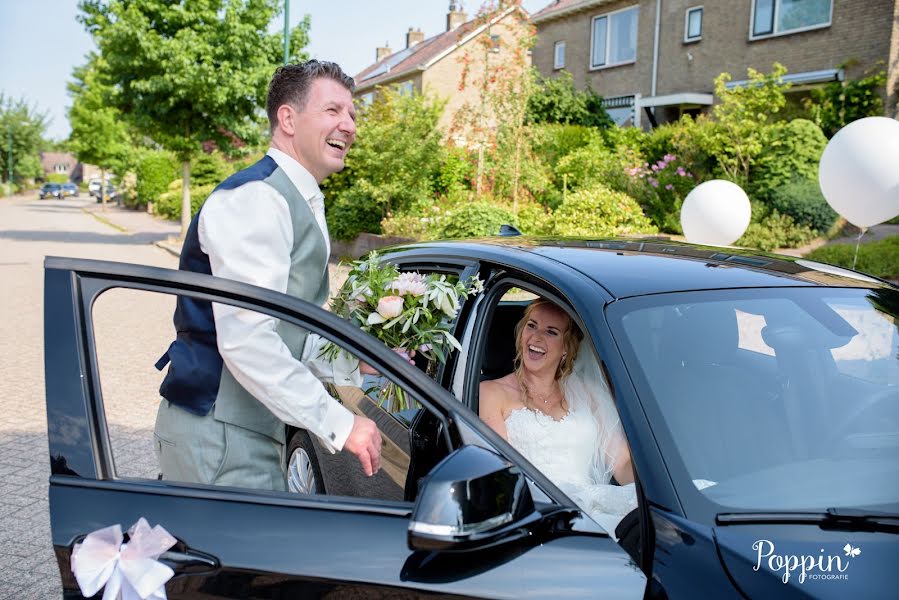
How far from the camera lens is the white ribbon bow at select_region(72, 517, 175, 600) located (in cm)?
177

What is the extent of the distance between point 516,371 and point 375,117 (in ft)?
54.6

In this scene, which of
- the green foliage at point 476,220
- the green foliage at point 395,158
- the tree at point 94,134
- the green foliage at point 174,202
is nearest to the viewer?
the green foliage at point 476,220

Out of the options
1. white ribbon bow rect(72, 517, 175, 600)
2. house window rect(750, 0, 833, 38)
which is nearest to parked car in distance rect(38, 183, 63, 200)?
house window rect(750, 0, 833, 38)

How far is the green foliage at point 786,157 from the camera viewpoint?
1605 centimetres

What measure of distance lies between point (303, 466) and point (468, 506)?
223 centimetres

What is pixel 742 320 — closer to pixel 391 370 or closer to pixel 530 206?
pixel 391 370

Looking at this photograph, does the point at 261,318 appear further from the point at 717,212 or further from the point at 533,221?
the point at 533,221

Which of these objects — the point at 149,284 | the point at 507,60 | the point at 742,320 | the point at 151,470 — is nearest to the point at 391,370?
the point at 149,284

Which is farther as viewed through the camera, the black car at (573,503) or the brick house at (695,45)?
the brick house at (695,45)

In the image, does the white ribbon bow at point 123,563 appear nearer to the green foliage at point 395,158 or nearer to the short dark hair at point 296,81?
the short dark hair at point 296,81

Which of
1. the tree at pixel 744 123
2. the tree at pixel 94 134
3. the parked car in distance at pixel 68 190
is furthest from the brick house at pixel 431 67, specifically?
the parked car in distance at pixel 68 190

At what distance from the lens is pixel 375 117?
63.4 feet

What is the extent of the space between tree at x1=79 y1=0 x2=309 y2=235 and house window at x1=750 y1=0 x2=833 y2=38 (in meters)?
11.5

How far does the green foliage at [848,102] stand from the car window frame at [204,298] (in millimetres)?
18250
